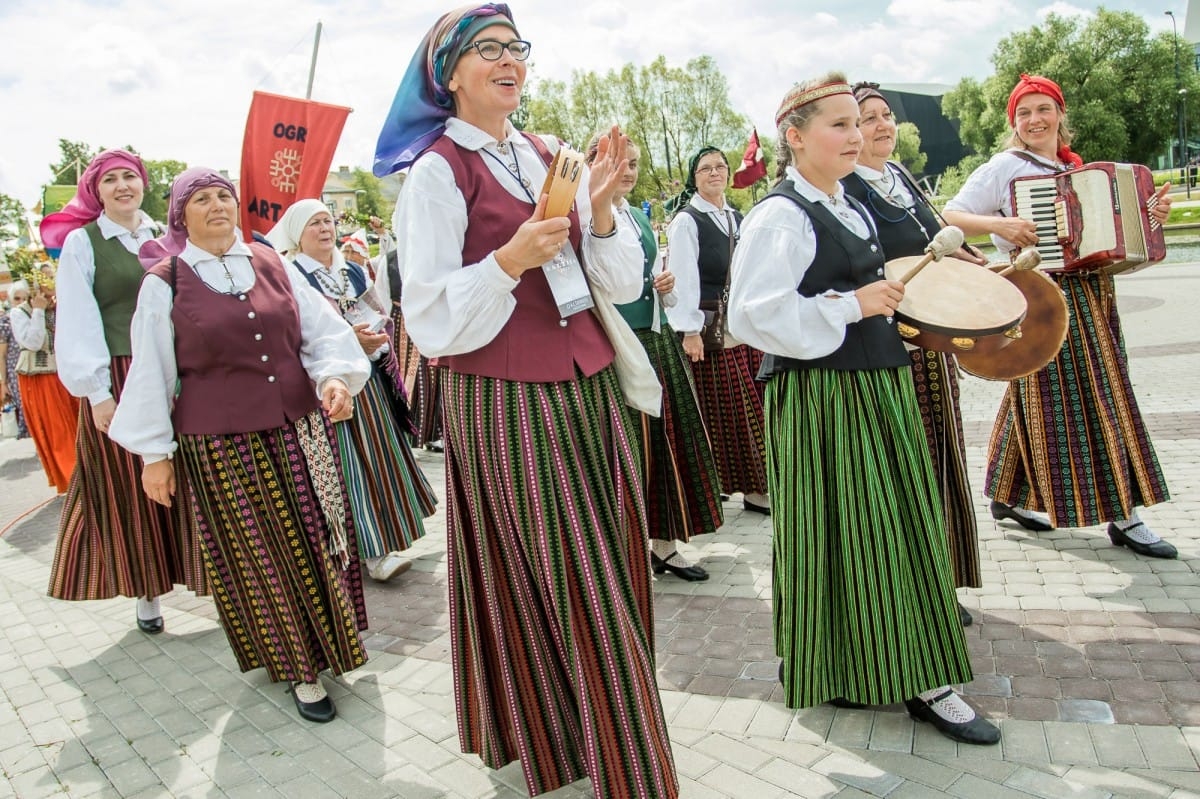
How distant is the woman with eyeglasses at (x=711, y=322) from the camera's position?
503 cm

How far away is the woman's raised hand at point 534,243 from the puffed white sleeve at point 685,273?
110 inches

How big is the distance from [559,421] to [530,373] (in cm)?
15

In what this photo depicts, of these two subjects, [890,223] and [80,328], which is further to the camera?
[80,328]

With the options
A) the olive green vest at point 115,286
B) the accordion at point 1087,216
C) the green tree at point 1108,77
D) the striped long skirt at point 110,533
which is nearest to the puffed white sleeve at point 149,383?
→ the olive green vest at point 115,286

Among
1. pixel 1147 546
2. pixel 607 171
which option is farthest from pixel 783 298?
pixel 1147 546

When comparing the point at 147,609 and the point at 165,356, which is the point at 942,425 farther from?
the point at 147,609

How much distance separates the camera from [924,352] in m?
3.21

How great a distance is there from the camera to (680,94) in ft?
173

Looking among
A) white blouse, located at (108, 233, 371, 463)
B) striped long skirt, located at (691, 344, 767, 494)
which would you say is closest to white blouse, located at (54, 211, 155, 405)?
white blouse, located at (108, 233, 371, 463)

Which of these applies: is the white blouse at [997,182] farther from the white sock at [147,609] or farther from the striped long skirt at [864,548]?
the white sock at [147,609]

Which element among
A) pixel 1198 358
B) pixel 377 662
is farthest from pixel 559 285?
pixel 1198 358

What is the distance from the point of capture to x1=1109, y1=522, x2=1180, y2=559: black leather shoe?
4.00m

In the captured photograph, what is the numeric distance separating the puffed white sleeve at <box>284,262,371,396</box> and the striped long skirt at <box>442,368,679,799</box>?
0.97 m

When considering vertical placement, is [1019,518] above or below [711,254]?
below
